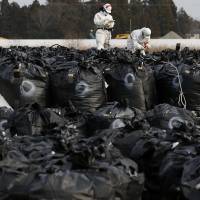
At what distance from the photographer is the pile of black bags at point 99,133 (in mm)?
3217

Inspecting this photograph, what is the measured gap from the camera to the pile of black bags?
10.6 feet

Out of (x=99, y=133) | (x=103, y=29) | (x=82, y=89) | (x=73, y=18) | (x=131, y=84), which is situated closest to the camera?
(x=99, y=133)

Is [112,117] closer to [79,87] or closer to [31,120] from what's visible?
[31,120]

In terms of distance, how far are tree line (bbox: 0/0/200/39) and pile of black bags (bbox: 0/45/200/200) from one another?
1569 inches

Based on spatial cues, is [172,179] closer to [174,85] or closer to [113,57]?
[174,85]

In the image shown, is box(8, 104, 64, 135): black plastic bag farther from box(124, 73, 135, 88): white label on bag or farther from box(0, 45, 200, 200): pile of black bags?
box(124, 73, 135, 88): white label on bag

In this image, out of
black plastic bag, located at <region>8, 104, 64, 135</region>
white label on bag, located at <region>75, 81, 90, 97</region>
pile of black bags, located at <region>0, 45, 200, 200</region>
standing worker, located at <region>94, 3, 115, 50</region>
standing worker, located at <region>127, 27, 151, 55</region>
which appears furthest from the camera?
standing worker, located at <region>94, 3, 115, 50</region>

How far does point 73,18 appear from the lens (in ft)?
175

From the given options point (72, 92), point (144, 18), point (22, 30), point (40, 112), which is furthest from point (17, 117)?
point (144, 18)

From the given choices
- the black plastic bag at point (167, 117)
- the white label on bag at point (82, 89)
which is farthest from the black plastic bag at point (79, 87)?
the black plastic bag at point (167, 117)

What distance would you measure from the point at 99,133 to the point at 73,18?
49555 mm

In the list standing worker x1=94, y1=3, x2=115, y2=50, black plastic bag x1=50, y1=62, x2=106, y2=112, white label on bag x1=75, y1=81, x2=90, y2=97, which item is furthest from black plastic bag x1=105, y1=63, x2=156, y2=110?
standing worker x1=94, y1=3, x2=115, y2=50

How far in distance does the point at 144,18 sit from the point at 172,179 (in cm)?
5430

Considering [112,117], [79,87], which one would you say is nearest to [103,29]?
[79,87]
